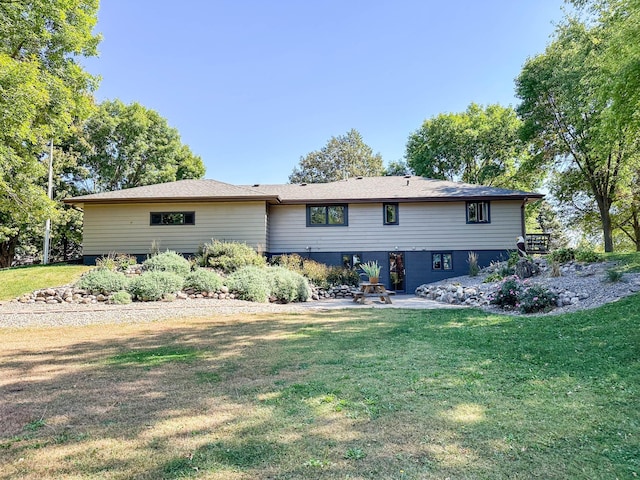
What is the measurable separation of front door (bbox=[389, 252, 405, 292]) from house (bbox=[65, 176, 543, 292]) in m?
0.05

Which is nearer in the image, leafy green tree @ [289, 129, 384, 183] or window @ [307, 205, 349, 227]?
window @ [307, 205, 349, 227]

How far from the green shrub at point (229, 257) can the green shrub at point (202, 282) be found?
77.1 inches

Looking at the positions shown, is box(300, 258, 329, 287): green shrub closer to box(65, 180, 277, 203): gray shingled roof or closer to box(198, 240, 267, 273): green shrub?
box(198, 240, 267, 273): green shrub

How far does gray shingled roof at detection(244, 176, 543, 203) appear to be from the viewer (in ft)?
53.9

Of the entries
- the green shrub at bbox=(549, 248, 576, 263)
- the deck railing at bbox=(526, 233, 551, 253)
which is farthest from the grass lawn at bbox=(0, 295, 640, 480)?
the deck railing at bbox=(526, 233, 551, 253)

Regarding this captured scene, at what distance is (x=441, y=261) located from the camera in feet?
55.4

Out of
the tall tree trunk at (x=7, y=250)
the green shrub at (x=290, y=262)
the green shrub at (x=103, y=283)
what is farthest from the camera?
the tall tree trunk at (x=7, y=250)

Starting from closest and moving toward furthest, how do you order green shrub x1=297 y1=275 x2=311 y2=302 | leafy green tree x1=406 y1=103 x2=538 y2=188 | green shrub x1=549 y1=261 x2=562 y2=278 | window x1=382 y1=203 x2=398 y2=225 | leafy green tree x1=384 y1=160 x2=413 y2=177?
green shrub x1=549 y1=261 x2=562 y2=278, green shrub x1=297 y1=275 x2=311 y2=302, window x1=382 y1=203 x2=398 y2=225, leafy green tree x1=406 y1=103 x2=538 y2=188, leafy green tree x1=384 y1=160 x2=413 y2=177

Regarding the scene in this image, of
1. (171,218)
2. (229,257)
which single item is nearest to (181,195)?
(171,218)

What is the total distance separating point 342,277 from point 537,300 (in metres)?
7.97

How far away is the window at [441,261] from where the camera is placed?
16.8 metres

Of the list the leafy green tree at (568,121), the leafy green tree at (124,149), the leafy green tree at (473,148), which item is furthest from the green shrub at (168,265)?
the leafy green tree at (473,148)

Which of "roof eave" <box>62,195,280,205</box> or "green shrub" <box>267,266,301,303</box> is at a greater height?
"roof eave" <box>62,195,280,205</box>

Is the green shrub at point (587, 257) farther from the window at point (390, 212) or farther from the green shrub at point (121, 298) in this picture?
the green shrub at point (121, 298)
